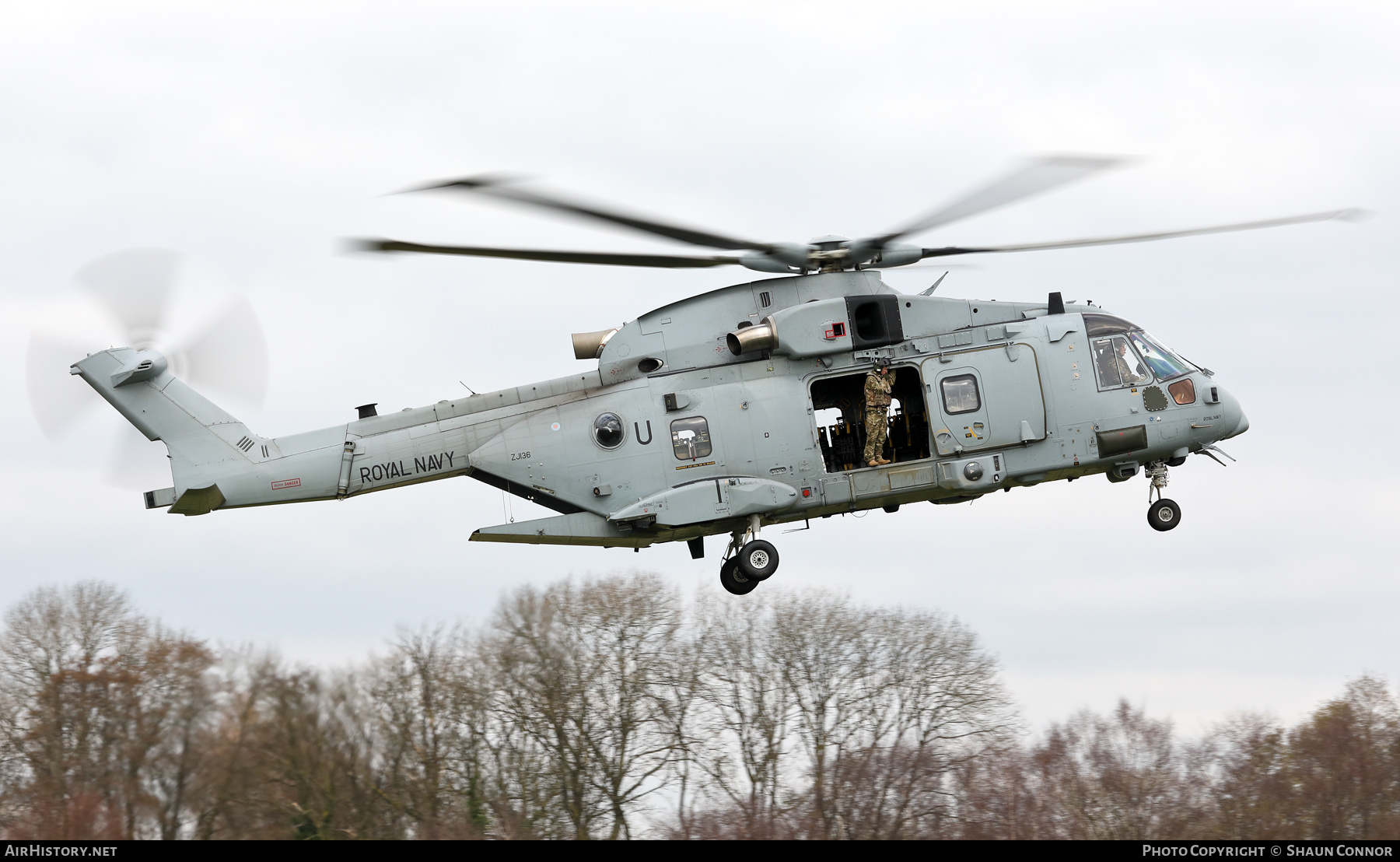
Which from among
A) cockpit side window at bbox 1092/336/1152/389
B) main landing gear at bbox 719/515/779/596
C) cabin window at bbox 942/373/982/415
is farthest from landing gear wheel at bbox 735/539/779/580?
cockpit side window at bbox 1092/336/1152/389

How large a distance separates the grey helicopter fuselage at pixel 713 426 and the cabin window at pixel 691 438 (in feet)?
0.08

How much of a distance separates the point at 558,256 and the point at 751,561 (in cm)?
535

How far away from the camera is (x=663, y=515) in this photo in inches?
734

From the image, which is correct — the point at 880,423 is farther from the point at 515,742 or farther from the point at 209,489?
the point at 515,742

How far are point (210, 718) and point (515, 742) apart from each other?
12.3 m

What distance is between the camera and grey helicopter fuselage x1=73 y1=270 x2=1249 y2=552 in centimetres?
1873

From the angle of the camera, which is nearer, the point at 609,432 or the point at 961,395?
the point at 609,432

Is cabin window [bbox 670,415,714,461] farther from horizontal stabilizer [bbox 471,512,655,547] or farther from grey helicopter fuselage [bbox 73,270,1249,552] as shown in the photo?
horizontal stabilizer [bbox 471,512,655,547]

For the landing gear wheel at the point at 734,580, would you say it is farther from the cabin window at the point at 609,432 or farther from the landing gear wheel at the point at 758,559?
the cabin window at the point at 609,432

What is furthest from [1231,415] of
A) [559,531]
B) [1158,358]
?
[559,531]

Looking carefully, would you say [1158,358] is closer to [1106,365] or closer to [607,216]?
[1106,365]

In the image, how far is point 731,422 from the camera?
18.9m
